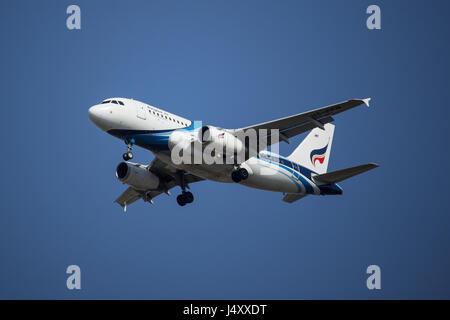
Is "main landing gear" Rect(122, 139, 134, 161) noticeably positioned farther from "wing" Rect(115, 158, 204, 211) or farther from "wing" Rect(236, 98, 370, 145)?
"wing" Rect(236, 98, 370, 145)

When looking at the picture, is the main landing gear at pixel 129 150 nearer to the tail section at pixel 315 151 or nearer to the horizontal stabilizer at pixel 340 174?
the tail section at pixel 315 151

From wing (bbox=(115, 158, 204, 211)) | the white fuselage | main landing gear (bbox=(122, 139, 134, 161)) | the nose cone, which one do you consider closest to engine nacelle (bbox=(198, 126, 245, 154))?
the white fuselage

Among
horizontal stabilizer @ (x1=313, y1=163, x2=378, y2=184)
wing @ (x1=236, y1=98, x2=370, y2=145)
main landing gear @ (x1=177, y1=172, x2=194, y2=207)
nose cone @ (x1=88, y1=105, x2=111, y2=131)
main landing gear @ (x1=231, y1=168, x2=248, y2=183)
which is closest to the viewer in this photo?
wing @ (x1=236, y1=98, x2=370, y2=145)

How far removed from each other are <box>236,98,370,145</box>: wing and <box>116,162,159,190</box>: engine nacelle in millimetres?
8219

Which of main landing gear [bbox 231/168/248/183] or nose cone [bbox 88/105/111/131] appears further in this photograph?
main landing gear [bbox 231/168/248/183]

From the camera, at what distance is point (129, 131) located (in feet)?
105

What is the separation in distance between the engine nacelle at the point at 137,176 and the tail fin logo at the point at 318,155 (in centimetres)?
1115

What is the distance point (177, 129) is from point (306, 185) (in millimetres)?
9852

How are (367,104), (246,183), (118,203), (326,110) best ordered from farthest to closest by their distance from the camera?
1. (118,203)
2. (246,183)
3. (326,110)
4. (367,104)

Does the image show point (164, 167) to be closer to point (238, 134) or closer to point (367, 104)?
point (238, 134)

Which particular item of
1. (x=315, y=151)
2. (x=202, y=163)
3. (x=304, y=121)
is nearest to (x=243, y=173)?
(x=202, y=163)

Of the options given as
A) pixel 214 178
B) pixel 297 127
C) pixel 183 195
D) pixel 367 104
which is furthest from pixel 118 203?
pixel 367 104

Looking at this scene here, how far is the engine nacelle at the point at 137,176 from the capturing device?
36.7 metres

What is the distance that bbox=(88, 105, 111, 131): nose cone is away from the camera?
102 ft
